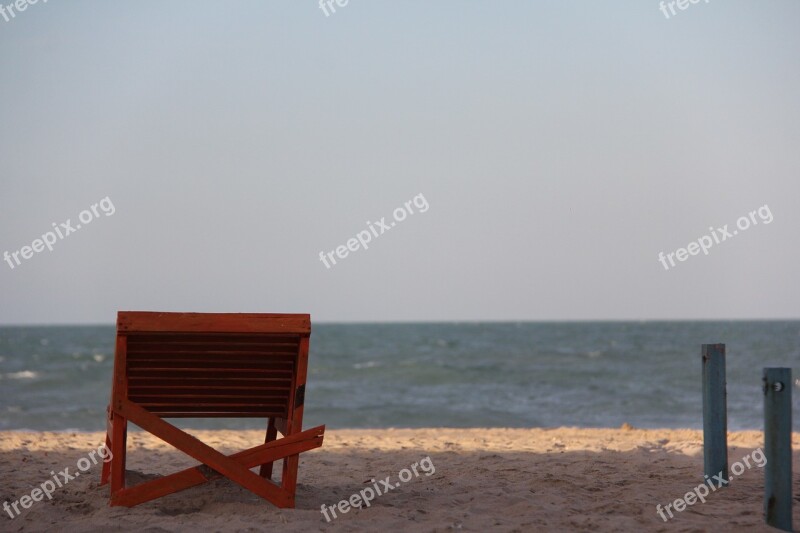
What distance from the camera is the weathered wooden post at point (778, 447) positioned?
4582 millimetres

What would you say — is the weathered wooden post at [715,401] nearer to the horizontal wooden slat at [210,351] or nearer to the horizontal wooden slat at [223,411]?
the horizontal wooden slat at [210,351]

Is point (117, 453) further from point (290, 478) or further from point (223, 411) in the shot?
point (290, 478)

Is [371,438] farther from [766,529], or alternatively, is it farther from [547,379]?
[547,379]

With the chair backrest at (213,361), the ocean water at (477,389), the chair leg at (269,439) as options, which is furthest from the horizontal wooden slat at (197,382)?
the ocean water at (477,389)

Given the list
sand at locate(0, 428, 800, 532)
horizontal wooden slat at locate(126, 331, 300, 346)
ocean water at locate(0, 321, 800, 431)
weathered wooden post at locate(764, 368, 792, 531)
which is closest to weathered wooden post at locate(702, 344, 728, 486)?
sand at locate(0, 428, 800, 532)

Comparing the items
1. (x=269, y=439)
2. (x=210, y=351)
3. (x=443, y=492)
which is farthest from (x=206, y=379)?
(x=443, y=492)

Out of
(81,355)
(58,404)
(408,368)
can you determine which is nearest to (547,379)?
(408,368)

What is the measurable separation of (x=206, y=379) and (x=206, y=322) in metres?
0.61

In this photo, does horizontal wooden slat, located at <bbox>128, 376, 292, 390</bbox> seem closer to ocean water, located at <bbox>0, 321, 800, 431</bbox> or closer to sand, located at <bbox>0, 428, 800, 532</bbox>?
sand, located at <bbox>0, 428, 800, 532</bbox>

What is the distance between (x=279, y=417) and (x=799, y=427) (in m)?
11.3

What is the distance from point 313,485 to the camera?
620cm

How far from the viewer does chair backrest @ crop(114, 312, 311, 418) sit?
4.80 metres

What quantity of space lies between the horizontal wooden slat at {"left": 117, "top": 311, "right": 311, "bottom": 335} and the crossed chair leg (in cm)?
54

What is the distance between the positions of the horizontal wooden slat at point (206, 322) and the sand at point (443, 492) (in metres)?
1.08
